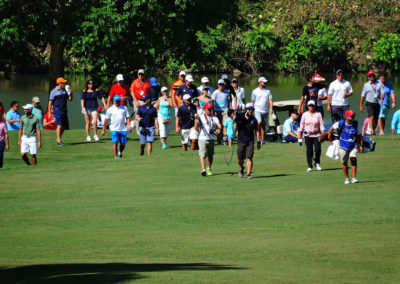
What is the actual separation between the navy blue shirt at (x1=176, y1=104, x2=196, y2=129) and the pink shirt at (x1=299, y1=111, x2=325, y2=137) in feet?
16.1

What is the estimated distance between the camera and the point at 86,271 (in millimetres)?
10523

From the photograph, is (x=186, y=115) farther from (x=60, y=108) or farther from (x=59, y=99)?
(x=59, y=99)

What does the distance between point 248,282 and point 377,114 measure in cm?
1792

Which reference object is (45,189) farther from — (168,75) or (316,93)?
(168,75)

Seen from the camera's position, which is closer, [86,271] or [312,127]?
[86,271]

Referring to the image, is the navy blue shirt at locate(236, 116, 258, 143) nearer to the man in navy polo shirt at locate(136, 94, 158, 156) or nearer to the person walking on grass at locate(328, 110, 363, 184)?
the person walking on grass at locate(328, 110, 363, 184)

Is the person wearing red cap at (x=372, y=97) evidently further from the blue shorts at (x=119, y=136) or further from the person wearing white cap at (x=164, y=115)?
the blue shorts at (x=119, y=136)

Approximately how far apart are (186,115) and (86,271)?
1500 cm

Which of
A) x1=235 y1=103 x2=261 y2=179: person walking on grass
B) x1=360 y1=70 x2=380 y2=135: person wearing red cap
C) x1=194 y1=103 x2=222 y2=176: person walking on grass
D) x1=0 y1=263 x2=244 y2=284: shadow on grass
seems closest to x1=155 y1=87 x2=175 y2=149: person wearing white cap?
x1=194 y1=103 x2=222 y2=176: person walking on grass

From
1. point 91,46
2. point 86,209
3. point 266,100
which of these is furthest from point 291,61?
point 86,209

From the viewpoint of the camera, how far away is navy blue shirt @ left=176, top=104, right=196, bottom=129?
25.1 meters

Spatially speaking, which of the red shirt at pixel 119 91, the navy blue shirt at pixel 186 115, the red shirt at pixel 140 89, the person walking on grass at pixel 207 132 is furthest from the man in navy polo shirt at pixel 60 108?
the person walking on grass at pixel 207 132

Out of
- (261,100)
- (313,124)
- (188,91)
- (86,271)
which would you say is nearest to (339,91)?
(261,100)

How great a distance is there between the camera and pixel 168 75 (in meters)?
63.0
